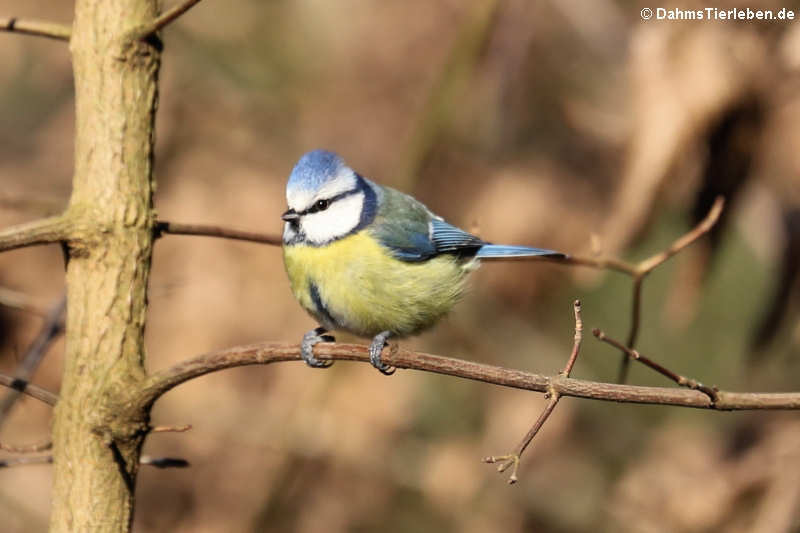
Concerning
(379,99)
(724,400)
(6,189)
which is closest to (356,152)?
(379,99)

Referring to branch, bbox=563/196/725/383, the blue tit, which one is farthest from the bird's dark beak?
branch, bbox=563/196/725/383

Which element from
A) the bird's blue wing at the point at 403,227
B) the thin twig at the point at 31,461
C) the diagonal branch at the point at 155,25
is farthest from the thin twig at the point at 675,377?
the bird's blue wing at the point at 403,227

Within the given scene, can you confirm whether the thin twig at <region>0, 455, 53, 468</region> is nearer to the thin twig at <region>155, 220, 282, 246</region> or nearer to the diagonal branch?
the thin twig at <region>155, 220, 282, 246</region>

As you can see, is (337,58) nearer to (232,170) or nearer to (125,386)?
(232,170)

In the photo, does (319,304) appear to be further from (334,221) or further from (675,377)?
(675,377)

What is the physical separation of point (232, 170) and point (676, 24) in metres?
2.46

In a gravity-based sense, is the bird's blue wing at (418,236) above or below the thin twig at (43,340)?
above

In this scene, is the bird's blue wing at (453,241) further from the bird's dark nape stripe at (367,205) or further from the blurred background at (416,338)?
the blurred background at (416,338)

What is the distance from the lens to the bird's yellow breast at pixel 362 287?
2.57 m

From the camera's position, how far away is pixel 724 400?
56.4 inches

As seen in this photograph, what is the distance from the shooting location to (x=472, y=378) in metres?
1.52

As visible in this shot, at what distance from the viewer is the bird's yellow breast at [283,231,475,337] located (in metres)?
2.57

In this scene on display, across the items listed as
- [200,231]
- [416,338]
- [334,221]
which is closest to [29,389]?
[200,231]

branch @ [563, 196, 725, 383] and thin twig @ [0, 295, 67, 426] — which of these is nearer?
branch @ [563, 196, 725, 383]
